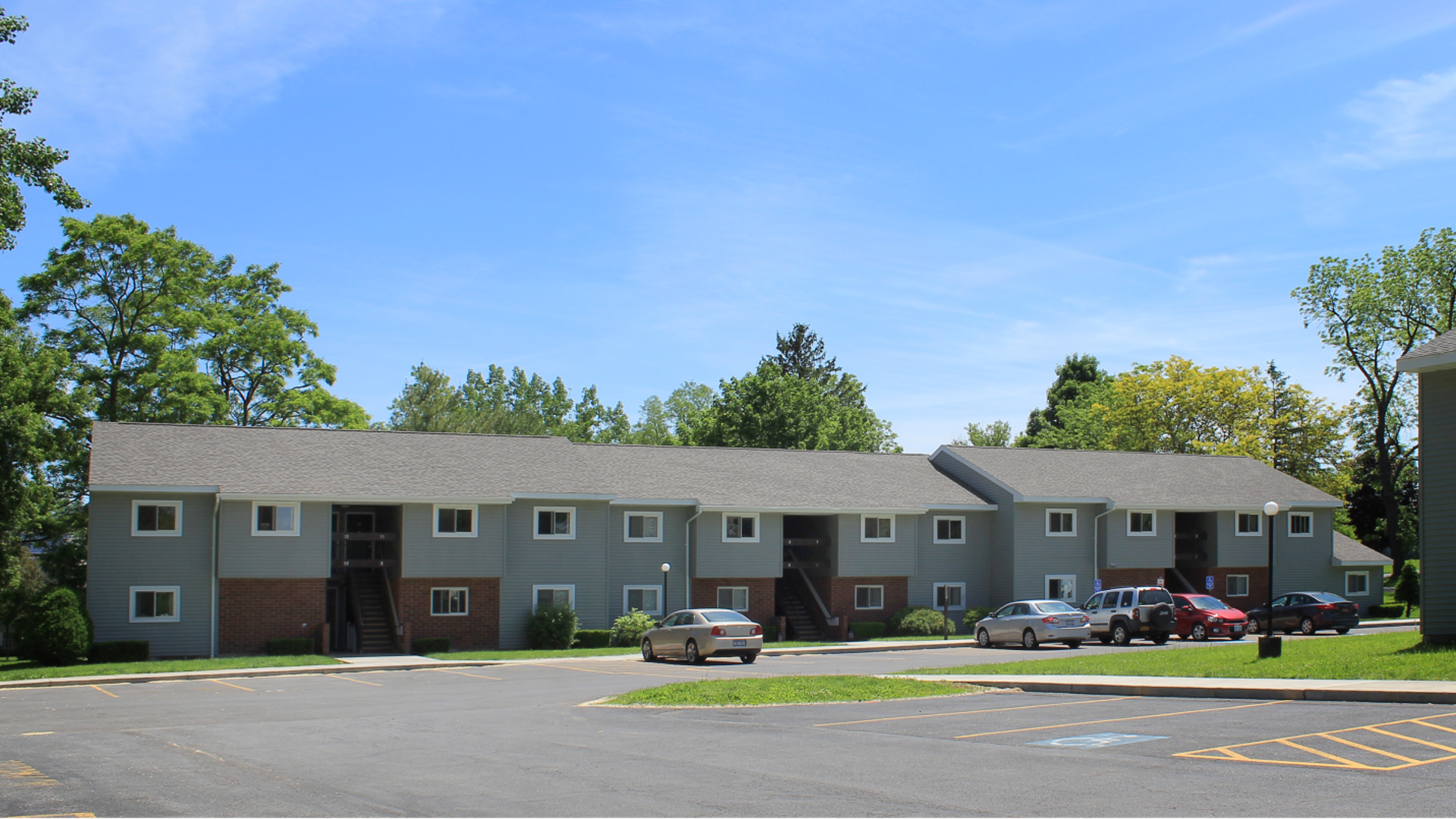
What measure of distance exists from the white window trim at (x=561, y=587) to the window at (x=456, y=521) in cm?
307

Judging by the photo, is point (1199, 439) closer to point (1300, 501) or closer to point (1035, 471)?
point (1300, 501)

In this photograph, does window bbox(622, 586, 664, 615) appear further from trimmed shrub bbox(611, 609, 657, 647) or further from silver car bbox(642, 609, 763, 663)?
silver car bbox(642, 609, 763, 663)

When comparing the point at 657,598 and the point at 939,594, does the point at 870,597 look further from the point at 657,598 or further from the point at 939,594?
the point at 657,598

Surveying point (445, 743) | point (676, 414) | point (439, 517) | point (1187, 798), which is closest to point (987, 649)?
point (439, 517)

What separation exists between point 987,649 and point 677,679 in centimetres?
1424

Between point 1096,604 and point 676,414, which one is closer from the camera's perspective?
point 1096,604

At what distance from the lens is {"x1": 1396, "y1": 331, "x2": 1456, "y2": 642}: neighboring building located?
2416 centimetres

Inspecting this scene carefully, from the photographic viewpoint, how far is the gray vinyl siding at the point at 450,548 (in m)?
38.6

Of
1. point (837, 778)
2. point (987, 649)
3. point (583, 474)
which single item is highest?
point (583, 474)

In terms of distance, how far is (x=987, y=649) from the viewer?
36.5 meters

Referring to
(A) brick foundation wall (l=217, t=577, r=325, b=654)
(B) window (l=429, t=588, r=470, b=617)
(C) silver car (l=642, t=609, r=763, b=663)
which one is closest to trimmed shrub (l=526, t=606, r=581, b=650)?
(B) window (l=429, t=588, r=470, b=617)

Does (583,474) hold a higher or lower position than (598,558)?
higher

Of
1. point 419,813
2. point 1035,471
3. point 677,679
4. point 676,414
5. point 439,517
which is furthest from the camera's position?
point 676,414

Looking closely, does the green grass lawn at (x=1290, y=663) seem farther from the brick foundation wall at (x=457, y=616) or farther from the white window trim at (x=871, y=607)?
the brick foundation wall at (x=457, y=616)
